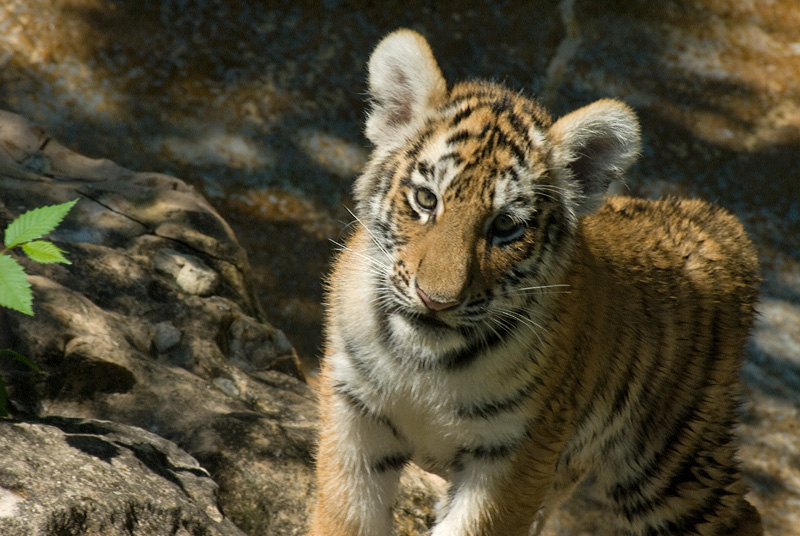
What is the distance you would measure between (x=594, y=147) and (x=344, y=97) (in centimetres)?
383

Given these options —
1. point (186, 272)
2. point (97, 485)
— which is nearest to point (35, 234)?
point (97, 485)

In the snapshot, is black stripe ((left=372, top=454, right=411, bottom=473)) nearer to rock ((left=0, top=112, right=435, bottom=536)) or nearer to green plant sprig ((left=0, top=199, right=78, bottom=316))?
rock ((left=0, top=112, right=435, bottom=536))

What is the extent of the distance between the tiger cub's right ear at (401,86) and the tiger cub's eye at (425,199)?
332 mm

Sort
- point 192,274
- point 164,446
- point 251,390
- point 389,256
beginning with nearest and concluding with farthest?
point 389,256 < point 164,446 < point 251,390 < point 192,274

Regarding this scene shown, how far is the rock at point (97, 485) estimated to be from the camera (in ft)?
6.52

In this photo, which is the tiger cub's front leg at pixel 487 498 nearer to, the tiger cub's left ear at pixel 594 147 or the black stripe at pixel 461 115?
the tiger cub's left ear at pixel 594 147

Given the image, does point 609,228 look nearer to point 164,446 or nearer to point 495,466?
point 495,466

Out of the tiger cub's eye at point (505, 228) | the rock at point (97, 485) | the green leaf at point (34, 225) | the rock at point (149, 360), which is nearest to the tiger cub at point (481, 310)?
the tiger cub's eye at point (505, 228)

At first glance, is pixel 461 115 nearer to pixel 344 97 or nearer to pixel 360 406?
pixel 360 406

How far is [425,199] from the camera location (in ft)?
8.14

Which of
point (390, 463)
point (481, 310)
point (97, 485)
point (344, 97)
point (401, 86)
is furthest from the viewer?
point (344, 97)

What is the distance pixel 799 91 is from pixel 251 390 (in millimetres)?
5347

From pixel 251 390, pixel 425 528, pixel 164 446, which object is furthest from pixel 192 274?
pixel 425 528

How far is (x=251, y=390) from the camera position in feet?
12.1
